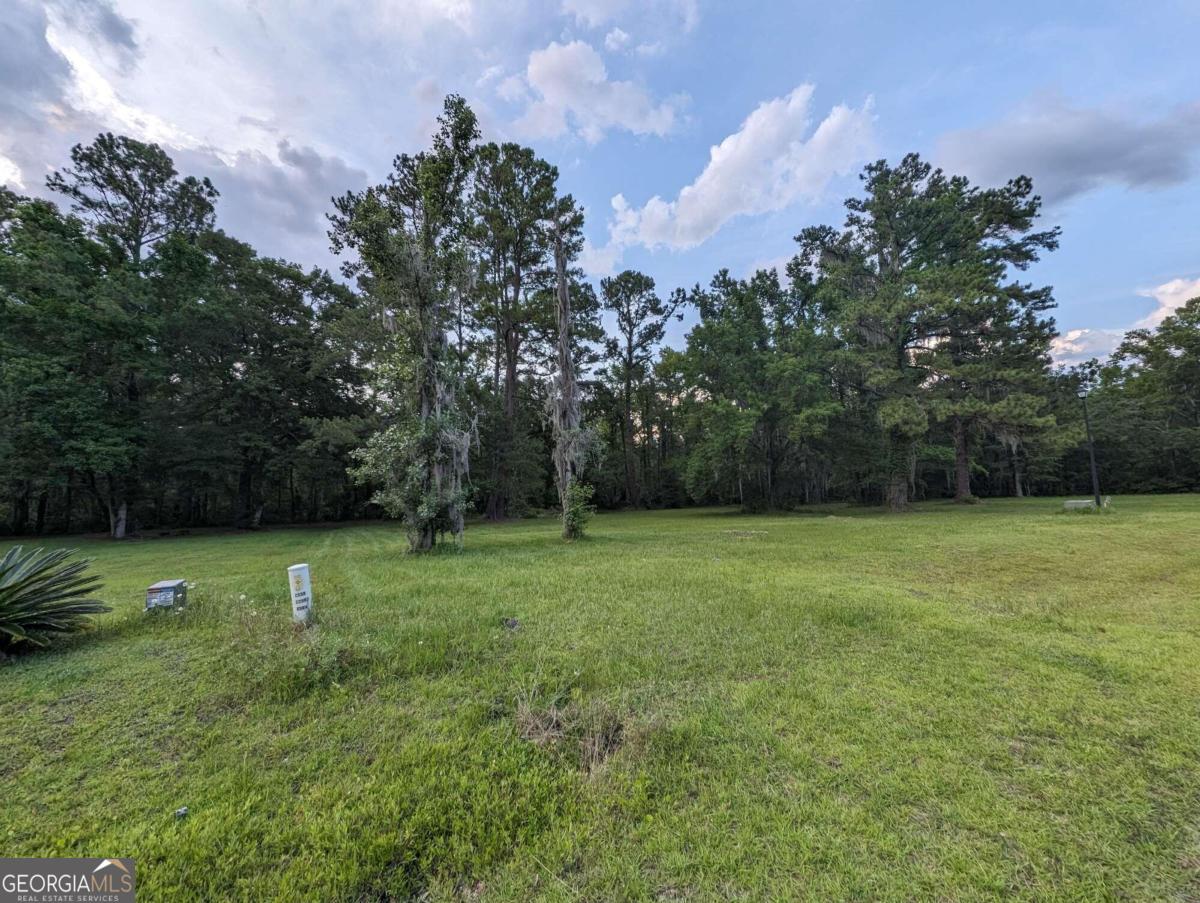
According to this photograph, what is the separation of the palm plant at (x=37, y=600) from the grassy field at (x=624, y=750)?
315 mm

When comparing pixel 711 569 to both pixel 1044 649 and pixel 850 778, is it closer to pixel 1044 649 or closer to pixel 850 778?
pixel 1044 649

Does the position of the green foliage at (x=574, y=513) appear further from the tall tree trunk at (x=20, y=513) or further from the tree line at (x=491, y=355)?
the tall tree trunk at (x=20, y=513)

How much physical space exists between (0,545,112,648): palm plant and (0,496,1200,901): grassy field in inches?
12.4

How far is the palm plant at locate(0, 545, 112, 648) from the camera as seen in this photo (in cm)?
396

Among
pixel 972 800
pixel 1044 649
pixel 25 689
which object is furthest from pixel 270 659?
pixel 1044 649

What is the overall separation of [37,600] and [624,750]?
18.5ft

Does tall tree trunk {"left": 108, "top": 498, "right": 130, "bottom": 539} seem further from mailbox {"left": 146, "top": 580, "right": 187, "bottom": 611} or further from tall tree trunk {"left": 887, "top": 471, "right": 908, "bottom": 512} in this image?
tall tree trunk {"left": 887, "top": 471, "right": 908, "bottom": 512}

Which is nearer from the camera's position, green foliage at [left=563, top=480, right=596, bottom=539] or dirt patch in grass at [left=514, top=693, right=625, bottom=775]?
dirt patch in grass at [left=514, top=693, right=625, bottom=775]

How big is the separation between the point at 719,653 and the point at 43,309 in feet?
85.6

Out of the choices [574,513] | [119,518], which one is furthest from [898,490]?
[119,518]

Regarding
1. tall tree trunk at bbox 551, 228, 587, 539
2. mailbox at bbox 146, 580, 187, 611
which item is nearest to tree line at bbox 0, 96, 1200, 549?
tall tree trunk at bbox 551, 228, 587, 539

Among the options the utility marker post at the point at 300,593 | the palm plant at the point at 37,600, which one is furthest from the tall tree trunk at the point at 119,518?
the utility marker post at the point at 300,593

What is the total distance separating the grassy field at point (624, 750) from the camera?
1.87 meters

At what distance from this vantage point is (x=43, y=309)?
54.6ft
